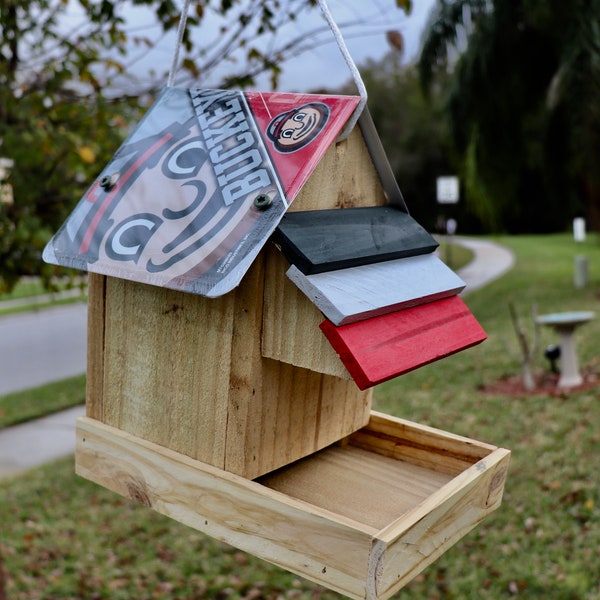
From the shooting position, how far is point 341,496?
148 cm

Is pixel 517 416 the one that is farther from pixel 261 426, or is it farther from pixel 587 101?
pixel 261 426

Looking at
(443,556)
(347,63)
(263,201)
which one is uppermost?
(347,63)

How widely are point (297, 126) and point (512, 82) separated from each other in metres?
9.11

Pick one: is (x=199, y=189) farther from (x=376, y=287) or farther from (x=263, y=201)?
(x=376, y=287)

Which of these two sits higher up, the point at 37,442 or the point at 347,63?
the point at 347,63

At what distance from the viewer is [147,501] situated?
1.47 meters

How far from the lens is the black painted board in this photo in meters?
1.16

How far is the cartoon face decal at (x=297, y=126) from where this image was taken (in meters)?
1.25

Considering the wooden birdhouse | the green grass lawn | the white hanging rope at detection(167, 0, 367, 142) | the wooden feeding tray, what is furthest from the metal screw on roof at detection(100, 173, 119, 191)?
the green grass lawn

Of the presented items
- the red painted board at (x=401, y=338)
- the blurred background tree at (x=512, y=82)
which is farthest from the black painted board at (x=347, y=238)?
the blurred background tree at (x=512, y=82)

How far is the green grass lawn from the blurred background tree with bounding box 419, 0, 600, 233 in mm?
3387

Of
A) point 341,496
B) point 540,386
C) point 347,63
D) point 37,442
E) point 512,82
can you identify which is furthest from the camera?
point 512,82

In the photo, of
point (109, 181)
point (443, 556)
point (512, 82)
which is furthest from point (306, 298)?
point (512, 82)

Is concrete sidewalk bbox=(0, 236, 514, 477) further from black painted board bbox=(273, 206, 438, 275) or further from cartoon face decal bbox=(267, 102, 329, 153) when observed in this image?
cartoon face decal bbox=(267, 102, 329, 153)
